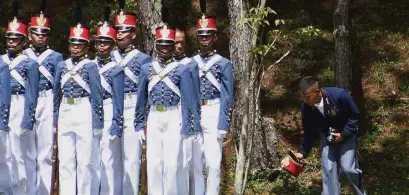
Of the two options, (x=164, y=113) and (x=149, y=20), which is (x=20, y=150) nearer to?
(x=164, y=113)

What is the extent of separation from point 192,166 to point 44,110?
2043mm

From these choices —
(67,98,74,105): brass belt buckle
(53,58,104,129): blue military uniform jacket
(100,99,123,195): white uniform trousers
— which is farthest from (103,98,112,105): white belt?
(67,98,74,105): brass belt buckle

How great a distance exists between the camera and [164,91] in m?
9.24

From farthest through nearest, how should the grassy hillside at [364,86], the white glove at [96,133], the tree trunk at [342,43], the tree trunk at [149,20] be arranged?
1. the tree trunk at [342,43]
2. the grassy hillside at [364,86]
3. the tree trunk at [149,20]
4. the white glove at [96,133]

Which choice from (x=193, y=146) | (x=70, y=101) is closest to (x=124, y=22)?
(x=70, y=101)

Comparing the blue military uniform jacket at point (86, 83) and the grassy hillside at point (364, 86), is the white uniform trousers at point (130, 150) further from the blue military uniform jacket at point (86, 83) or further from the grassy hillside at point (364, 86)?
the grassy hillside at point (364, 86)


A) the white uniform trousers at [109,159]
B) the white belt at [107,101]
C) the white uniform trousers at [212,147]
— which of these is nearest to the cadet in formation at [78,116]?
the white uniform trousers at [109,159]

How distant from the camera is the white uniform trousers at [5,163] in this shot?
9.82 meters

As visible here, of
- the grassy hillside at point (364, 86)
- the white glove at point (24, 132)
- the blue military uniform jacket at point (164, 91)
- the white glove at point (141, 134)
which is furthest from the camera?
the grassy hillside at point (364, 86)

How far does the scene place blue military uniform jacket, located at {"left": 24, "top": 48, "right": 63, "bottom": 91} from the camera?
9930mm

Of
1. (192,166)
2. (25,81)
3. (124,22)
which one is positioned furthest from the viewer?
(124,22)

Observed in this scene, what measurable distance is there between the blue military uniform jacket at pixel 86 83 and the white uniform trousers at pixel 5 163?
1016 mm

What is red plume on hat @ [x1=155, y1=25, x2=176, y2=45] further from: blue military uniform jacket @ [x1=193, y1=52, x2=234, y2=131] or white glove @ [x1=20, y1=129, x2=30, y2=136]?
white glove @ [x1=20, y1=129, x2=30, y2=136]

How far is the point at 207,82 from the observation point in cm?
976
